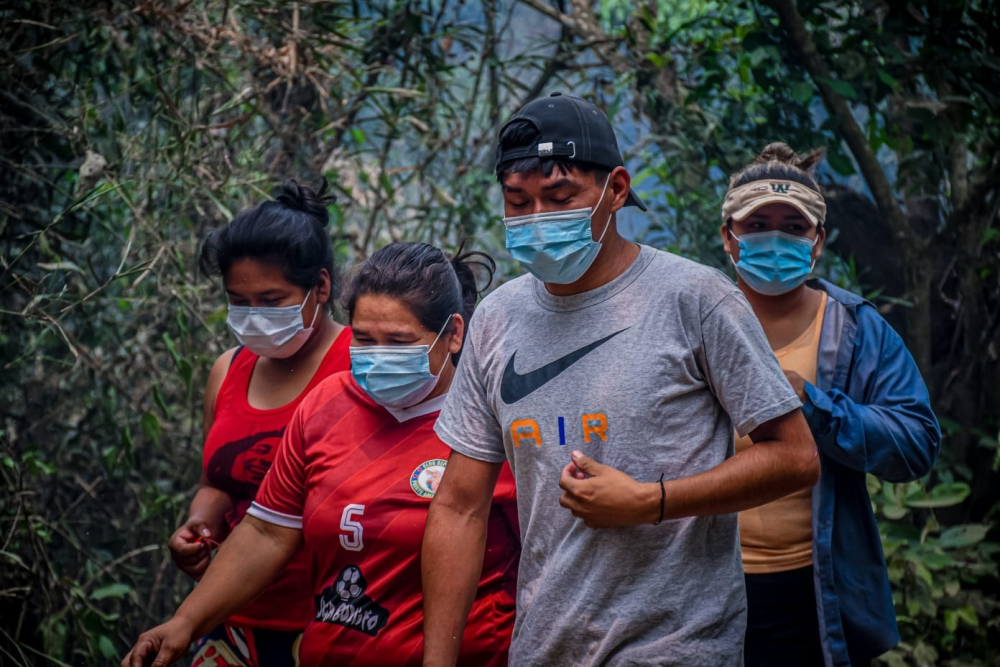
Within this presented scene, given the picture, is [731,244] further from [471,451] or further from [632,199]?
[471,451]

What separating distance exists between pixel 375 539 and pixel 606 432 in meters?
0.76

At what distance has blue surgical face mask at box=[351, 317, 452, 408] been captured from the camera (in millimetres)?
2625

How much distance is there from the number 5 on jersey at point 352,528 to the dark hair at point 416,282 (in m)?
0.55

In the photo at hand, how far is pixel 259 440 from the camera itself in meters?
2.97

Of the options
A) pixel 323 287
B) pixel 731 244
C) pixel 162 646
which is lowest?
pixel 162 646

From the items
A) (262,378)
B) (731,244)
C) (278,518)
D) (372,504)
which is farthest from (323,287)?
(731,244)

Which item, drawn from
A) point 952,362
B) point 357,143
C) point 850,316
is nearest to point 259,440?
point 850,316

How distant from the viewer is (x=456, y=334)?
282 cm

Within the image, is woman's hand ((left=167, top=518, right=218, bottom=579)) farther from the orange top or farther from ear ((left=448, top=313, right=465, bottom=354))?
the orange top

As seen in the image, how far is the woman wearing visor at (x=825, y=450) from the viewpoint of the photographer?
101 inches

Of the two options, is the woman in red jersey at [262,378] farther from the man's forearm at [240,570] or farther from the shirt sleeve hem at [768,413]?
the shirt sleeve hem at [768,413]

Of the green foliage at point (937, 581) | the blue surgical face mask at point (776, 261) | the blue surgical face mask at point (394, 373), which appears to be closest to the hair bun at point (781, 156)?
the blue surgical face mask at point (776, 261)

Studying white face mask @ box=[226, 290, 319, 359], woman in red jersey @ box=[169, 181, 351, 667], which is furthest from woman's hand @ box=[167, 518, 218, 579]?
white face mask @ box=[226, 290, 319, 359]

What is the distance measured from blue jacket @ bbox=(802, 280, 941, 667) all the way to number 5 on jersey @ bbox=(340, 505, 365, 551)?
3.72 feet
